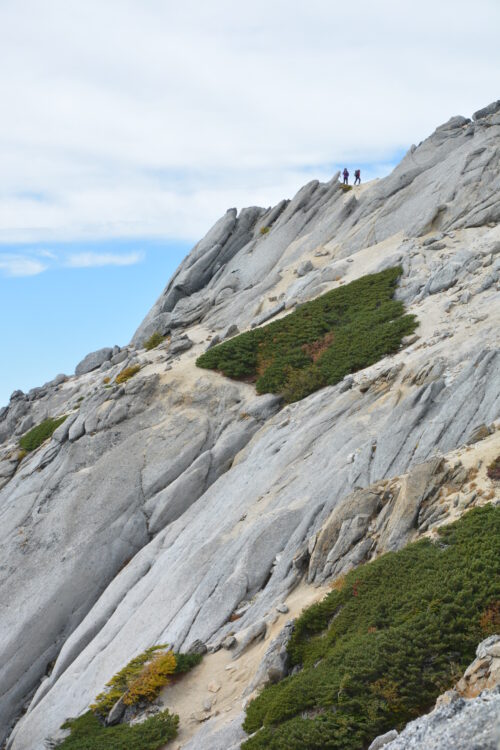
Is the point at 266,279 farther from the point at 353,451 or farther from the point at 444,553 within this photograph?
the point at 444,553

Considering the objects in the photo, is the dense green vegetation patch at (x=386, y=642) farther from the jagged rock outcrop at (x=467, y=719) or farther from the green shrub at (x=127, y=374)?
the green shrub at (x=127, y=374)

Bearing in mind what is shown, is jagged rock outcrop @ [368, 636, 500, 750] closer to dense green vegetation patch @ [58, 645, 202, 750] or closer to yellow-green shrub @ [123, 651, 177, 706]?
dense green vegetation patch @ [58, 645, 202, 750]

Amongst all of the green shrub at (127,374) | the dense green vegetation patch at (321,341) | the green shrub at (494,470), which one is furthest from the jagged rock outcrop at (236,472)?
the dense green vegetation patch at (321,341)

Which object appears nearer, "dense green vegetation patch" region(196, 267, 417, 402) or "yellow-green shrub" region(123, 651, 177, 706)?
"yellow-green shrub" region(123, 651, 177, 706)

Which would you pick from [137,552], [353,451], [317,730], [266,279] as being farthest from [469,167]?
[317,730]

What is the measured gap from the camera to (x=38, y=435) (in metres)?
41.8

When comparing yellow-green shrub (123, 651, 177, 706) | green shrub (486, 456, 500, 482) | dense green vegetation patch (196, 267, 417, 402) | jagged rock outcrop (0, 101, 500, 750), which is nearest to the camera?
green shrub (486, 456, 500, 482)

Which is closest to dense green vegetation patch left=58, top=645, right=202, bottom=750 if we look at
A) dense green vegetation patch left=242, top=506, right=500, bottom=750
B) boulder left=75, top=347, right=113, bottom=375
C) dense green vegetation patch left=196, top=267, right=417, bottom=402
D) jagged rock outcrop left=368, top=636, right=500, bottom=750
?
dense green vegetation patch left=242, top=506, right=500, bottom=750

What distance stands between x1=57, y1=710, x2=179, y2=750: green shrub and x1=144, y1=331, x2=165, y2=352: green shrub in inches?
1191

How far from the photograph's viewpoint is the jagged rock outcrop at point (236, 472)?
22812 millimetres

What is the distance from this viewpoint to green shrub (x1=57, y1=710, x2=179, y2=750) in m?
18.3

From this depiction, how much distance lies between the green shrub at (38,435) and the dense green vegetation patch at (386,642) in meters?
27.3

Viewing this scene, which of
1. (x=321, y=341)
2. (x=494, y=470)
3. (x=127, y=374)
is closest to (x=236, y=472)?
(x=321, y=341)

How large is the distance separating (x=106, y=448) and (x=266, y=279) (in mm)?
19929
